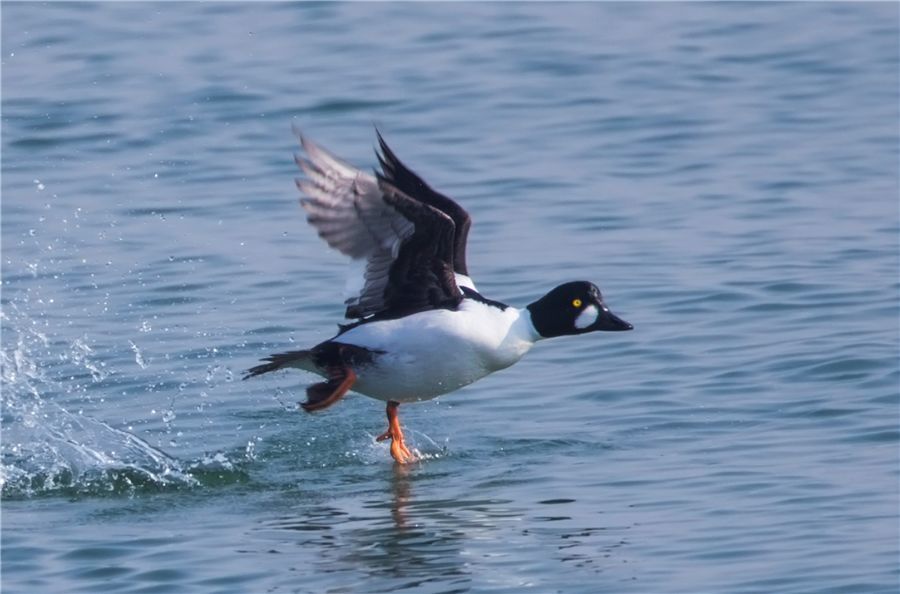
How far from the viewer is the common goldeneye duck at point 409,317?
9.02 meters

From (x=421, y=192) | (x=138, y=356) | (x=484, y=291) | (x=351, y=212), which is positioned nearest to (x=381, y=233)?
(x=351, y=212)

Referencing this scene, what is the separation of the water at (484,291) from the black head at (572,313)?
519 mm

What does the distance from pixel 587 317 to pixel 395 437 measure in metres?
1.24

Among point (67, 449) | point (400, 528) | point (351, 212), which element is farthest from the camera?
point (67, 449)

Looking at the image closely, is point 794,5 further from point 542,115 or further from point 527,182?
point 527,182

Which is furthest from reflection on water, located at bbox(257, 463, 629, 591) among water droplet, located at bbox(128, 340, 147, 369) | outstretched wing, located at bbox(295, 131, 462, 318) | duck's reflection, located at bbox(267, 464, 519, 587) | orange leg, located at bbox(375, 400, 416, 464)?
water droplet, located at bbox(128, 340, 147, 369)

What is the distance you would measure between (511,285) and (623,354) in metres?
1.69

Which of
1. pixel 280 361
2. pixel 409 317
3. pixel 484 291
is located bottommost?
pixel 484 291

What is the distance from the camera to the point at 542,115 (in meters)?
17.9

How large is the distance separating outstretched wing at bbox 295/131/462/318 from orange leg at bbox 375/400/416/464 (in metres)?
0.53

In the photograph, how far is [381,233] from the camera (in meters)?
9.03

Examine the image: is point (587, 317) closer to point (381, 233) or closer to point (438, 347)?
point (438, 347)

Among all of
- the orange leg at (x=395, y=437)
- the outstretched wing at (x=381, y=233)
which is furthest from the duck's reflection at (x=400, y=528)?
the outstretched wing at (x=381, y=233)

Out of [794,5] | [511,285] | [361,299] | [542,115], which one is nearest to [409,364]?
[361,299]
